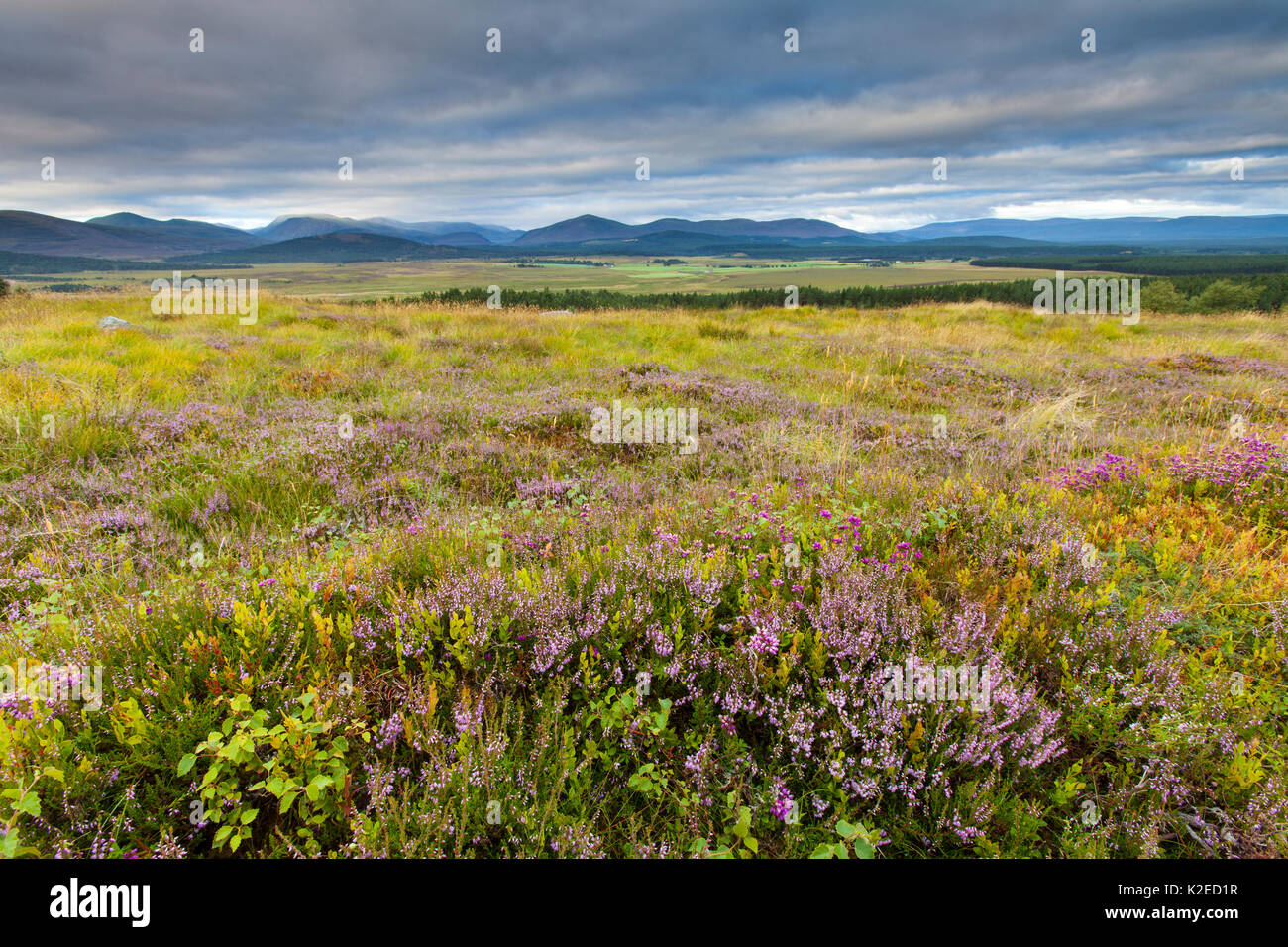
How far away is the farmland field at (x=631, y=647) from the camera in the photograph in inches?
79.2

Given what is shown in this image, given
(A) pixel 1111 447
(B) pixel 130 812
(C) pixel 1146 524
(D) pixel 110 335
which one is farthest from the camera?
(D) pixel 110 335

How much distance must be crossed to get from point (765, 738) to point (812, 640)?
0.56 m

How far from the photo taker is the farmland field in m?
2.01

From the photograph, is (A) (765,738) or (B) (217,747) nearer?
(B) (217,747)

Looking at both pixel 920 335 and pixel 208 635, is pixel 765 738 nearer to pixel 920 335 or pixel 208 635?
pixel 208 635

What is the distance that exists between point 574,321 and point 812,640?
1761cm

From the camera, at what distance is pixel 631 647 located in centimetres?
291

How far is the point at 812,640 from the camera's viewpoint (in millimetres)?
2803

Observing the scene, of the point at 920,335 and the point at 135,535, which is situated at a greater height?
the point at 920,335

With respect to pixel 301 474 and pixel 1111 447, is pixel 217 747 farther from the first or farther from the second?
pixel 1111 447

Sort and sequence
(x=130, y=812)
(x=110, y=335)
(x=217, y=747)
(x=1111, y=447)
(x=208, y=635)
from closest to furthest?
(x=130, y=812) → (x=217, y=747) → (x=208, y=635) → (x=1111, y=447) → (x=110, y=335)
